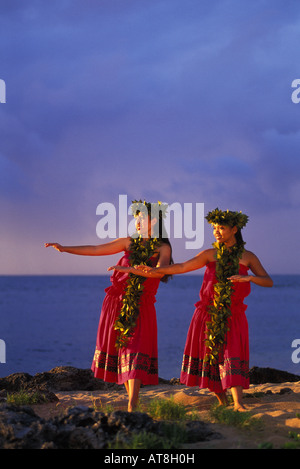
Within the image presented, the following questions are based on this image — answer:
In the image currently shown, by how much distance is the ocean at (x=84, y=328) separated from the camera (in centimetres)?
1984

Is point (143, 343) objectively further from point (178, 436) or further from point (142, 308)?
point (178, 436)

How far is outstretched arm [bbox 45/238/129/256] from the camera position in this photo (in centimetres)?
673

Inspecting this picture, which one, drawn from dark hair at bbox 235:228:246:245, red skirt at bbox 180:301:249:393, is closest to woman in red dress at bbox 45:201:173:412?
red skirt at bbox 180:301:249:393

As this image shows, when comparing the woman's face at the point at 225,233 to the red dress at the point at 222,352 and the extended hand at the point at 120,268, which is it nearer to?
the red dress at the point at 222,352

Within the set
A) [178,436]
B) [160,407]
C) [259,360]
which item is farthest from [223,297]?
[259,360]

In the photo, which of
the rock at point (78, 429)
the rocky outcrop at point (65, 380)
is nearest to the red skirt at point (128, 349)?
the rock at point (78, 429)

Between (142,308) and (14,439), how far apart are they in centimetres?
240

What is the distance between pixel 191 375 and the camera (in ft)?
21.7

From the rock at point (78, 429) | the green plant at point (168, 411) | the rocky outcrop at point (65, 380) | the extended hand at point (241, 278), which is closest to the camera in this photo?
the rock at point (78, 429)

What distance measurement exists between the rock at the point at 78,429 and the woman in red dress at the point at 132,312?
1.43 metres

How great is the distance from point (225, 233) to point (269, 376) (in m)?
4.12

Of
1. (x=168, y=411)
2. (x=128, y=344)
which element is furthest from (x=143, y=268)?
(x=168, y=411)

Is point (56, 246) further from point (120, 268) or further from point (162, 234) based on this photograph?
point (162, 234)

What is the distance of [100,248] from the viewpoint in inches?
265
